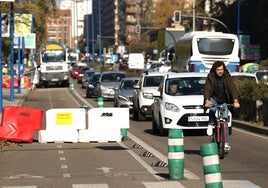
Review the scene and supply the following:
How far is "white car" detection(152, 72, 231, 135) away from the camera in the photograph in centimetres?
2048

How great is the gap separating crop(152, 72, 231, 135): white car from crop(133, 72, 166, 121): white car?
19.0ft

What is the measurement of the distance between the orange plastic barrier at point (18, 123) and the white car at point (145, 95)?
8.47 meters

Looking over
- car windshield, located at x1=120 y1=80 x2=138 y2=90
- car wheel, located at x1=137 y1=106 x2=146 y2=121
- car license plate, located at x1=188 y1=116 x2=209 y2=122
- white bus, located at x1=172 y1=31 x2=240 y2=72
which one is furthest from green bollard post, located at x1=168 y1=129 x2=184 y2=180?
white bus, located at x1=172 y1=31 x2=240 y2=72

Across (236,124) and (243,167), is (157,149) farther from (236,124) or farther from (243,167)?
(236,124)

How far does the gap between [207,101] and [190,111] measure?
18.8ft

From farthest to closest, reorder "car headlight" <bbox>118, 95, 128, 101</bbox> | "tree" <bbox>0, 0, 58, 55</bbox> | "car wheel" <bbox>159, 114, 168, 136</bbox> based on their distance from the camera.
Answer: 1. "tree" <bbox>0, 0, 58, 55</bbox>
2. "car headlight" <bbox>118, 95, 128, 101</bbox>
3. "car wheel" <bbox>159, 114, 168, 136</bbox>

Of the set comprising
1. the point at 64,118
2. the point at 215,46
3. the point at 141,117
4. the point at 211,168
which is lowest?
the point at 141,117

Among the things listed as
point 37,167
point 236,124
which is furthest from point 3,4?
point 37,167

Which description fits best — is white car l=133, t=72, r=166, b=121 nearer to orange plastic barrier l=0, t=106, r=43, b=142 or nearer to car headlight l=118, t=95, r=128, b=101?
car headlight l=118, t=95, r=128, b=101

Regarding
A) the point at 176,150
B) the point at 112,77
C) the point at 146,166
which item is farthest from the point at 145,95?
the point at 112,77

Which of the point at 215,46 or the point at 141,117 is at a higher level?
the point at 215,46

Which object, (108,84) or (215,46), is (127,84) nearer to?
(215,46)

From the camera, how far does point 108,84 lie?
149ft

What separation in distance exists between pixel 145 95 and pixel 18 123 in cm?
958
